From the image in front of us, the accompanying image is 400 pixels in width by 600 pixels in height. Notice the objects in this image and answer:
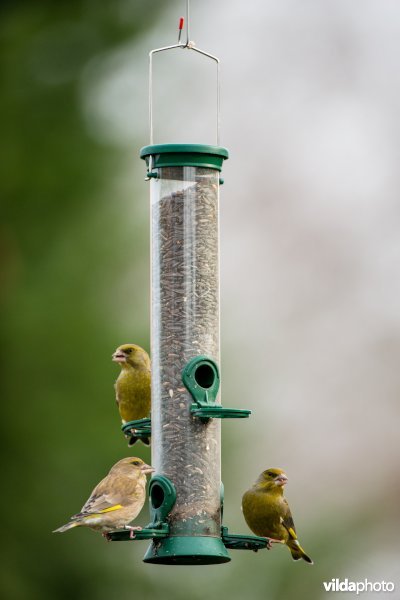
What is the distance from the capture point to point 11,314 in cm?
2733

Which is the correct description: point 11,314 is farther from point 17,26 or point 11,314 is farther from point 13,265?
point 17,26

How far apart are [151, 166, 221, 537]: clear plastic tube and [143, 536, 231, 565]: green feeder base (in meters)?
0.38

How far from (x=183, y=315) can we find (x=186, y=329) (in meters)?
0.11

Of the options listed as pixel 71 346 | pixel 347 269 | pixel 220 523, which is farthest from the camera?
pixel 347 269

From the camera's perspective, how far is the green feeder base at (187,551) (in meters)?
16.5

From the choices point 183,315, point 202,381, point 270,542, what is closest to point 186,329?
point 183,315

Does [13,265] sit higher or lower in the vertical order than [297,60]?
lower

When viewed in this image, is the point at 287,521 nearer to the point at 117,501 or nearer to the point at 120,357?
the point at 120,357

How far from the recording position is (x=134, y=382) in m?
18.3

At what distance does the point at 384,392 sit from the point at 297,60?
508 cm

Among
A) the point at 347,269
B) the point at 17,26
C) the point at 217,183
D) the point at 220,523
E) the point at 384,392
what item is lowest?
the point at 220,523

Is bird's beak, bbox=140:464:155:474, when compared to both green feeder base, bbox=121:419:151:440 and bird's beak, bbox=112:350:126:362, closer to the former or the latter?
green feeder base, bbox=121:419:151:440

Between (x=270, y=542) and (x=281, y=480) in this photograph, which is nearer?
(x=270, y=542)

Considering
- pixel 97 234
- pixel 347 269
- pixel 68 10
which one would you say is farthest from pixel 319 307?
pixel 68 10
